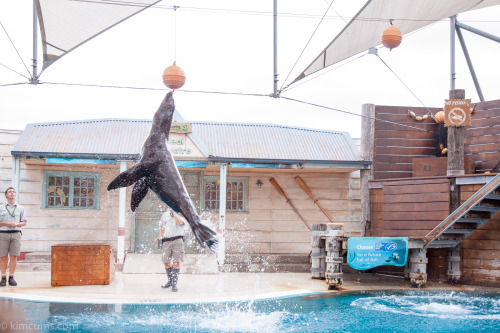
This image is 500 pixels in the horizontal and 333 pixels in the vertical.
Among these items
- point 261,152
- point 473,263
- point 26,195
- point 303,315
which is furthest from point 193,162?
point 473,263

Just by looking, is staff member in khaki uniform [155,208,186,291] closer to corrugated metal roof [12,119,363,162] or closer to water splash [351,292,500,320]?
corrugated metal roof [12,119,363,162]

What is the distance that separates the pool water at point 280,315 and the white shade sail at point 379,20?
4189mm

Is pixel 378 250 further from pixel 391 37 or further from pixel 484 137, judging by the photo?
pixel 484 137

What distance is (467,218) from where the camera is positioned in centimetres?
1006

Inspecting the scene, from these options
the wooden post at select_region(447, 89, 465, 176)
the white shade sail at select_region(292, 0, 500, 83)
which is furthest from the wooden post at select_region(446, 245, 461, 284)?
the white shade sail at select_region(292, 0, 500, 83)

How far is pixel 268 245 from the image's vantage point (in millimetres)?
13289

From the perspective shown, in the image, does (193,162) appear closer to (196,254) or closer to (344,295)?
(196,254)

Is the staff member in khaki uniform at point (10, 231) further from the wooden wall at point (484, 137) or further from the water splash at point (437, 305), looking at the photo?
the wooden wall at point (484, 137)

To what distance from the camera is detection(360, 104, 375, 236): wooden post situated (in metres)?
12.5

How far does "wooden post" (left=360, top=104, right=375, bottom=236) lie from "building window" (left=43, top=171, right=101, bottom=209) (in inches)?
256

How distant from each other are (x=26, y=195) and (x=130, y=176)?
8835 millimetres

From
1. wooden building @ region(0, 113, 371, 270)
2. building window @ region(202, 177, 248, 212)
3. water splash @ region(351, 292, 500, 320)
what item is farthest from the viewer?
building window @ region(202, 177, 248, 212)

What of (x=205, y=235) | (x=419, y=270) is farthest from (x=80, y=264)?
(x=419, y=270)

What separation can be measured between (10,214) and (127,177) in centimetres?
511
